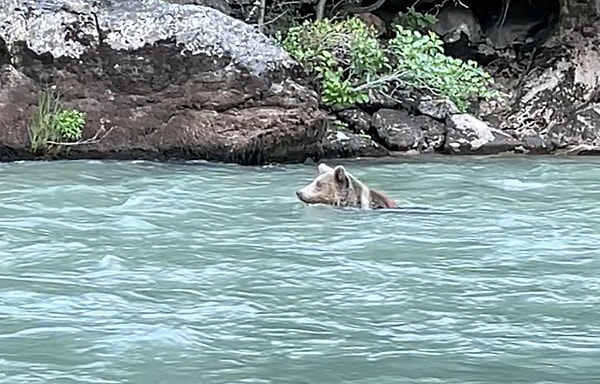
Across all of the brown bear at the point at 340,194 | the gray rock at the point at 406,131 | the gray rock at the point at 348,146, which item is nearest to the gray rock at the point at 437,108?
the gray rock at the point at 406,131

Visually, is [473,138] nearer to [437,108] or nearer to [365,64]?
[437,108]

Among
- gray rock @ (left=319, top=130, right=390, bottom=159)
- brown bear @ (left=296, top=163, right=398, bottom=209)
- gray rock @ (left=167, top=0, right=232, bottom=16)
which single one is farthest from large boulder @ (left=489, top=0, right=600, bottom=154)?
brown bear @ (left=296, top=163, right=398, bottom=209)

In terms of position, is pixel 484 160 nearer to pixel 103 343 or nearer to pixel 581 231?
pixel 581 231

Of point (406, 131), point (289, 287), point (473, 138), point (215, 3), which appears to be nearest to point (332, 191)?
point (289, 287)

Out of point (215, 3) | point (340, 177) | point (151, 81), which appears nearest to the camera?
point (340, 177)

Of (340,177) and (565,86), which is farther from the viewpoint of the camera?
(565,86)

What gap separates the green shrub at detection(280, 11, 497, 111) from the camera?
12.4 meters

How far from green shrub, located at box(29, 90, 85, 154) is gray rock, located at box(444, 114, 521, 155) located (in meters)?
4.23

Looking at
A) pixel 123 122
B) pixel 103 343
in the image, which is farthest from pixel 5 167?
pixel 103 343

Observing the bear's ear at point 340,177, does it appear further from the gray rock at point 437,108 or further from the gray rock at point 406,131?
the gray rock at point 437,108

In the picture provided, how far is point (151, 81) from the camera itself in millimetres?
11086

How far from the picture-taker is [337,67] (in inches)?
494

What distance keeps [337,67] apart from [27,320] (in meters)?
8.44

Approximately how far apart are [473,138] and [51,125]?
4.80 m
